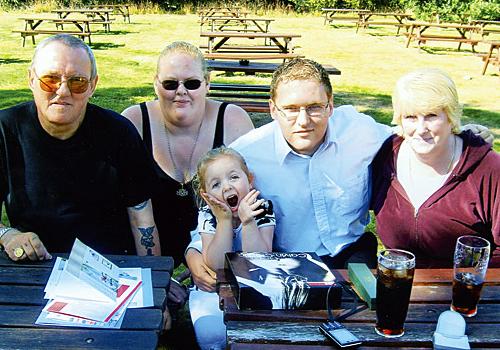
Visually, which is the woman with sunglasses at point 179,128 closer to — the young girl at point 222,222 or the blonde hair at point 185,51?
Result: the blonde hair at point 185,51

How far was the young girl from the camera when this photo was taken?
8.89 ft

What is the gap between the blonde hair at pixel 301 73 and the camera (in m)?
2.87

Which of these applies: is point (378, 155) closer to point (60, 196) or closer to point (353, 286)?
point (353, 286)

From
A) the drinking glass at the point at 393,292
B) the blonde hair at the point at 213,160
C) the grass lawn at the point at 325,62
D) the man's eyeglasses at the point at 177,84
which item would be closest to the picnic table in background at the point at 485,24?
the grass lawn at the point at 325,62

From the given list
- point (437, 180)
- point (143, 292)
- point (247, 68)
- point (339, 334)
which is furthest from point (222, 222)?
point (247, 68)

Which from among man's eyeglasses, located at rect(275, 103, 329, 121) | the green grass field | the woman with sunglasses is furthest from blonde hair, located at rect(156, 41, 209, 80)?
the green grass field

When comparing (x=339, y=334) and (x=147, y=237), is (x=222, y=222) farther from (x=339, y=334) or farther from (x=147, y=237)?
(x=339, y=334)

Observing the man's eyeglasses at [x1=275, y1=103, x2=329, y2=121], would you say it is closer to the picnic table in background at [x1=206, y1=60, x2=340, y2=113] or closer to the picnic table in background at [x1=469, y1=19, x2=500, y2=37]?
the picnic table in background at [x1=206, y1=60, x2=340, y2=113]

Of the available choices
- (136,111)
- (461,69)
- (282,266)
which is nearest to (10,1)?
(461,69)

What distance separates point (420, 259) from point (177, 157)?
5.14 feet

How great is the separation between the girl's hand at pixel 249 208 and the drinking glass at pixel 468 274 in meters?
0.90

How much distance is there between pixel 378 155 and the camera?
310 cm

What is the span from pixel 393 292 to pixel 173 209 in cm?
189

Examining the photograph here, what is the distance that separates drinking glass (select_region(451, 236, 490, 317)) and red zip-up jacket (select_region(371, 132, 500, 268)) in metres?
0.59
